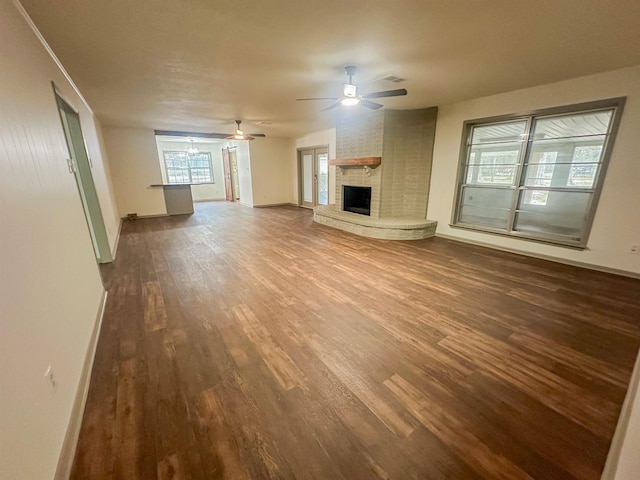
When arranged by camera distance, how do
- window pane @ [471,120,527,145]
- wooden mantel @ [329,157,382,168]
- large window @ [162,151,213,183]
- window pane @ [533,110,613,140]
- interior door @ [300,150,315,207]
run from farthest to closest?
large window @ [162,151,213,183] < interior door @ [300,150,315,207] < wooden mantel @ [329,157,382,168] < window pane @ [471,120,527,145] < window pane @ [533,110,613,140]

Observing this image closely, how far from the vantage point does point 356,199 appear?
6.55 metres

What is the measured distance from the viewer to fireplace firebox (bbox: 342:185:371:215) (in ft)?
20.4

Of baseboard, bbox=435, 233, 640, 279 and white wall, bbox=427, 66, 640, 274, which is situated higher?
white wall, bbox=427, 66, 640, 274

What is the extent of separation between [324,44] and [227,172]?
9.59 meters

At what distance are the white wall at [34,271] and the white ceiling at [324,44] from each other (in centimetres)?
71

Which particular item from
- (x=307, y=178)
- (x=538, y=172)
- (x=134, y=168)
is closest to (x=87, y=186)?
(x=134, y=168)

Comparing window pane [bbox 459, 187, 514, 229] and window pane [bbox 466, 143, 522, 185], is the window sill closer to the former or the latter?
window pane [bbox 459, 187, 514, 229]

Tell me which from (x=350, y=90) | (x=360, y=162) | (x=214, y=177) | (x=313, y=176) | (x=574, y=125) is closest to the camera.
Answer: (x=350, y=90)

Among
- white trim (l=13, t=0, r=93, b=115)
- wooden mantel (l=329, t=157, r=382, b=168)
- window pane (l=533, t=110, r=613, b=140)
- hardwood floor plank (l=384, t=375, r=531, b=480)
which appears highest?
white trim (l=13, t=0, r=93, b=115)

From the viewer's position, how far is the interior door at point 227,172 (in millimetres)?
10882

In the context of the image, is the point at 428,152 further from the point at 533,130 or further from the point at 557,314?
the point at 557,314

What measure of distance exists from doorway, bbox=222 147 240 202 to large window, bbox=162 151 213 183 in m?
0.74

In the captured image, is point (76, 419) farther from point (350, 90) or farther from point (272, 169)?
point (272, 169)

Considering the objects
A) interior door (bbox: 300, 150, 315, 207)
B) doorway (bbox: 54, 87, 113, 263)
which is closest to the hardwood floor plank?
doorway (bbox: 54, 87, 113, 263)
